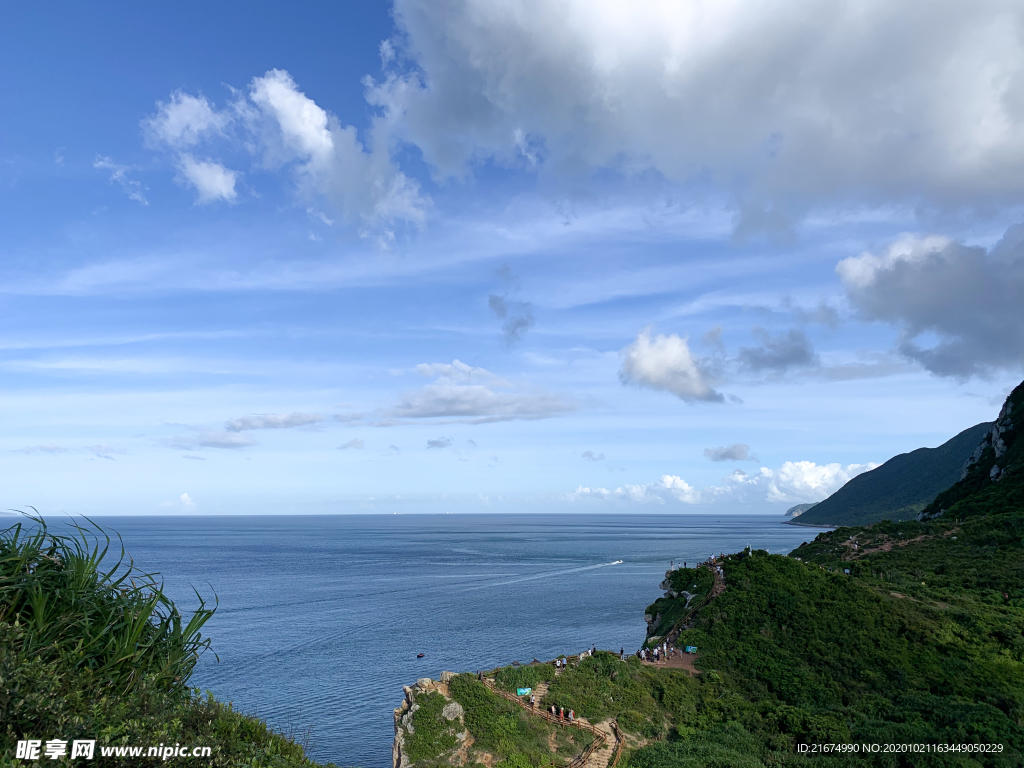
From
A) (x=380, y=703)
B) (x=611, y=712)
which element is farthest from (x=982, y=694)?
(x=380, y=703)

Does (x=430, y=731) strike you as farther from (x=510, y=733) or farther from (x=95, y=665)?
(x=95, y=665)

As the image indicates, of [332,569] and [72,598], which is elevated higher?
[72,598]

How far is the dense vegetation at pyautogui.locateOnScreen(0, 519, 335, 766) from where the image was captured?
11031mm

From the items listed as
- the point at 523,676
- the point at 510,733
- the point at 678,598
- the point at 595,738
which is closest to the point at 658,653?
the point at 523,676

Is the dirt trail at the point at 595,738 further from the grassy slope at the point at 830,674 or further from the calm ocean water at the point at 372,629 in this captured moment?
the calm ocean water at the point at 372,629

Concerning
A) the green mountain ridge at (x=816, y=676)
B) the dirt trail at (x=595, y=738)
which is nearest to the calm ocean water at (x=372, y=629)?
the dirt trail at (x=595, y=738)

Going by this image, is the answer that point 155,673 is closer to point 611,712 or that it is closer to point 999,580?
point 611,712

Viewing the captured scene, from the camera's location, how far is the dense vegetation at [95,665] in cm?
1103

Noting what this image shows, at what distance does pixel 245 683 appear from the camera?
222 feet

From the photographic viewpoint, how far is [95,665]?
522 inches

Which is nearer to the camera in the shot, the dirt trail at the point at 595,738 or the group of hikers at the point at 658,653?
the dirt trail at the point at 595,738

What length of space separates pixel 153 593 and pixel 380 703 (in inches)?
2162

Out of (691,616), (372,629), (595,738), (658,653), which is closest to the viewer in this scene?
(595,738)

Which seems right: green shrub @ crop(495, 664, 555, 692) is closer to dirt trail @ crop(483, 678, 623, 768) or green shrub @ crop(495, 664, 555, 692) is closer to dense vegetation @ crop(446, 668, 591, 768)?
dirt trail @ crop(483, 678, 623, 768)
